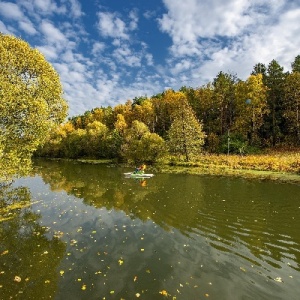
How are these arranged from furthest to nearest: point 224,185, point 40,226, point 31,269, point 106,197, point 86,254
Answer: point 224,185 < point 106,197 < point 40,226 < point 86,254 < point 31,269

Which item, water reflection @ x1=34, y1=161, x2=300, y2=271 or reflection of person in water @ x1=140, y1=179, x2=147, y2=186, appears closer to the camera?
water reflection @ x1=34, y1=161, x2=300, y2=271

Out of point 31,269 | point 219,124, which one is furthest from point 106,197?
point 219,124

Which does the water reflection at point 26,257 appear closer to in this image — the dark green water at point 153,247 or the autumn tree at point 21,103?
the dark green water at point 153,247

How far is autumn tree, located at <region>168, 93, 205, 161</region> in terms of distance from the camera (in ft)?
185

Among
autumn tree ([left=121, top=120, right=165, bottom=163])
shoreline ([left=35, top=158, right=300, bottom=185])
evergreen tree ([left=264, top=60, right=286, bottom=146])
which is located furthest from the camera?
evergreen tree ([left=264, top=60, right=286, bottom=146])

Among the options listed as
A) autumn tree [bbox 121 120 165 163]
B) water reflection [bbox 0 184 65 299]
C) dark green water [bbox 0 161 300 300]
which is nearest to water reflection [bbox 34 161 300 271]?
dark green water [bbox 0 161 300 300]

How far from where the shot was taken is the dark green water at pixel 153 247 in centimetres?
1128

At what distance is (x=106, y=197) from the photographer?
95.0 feet

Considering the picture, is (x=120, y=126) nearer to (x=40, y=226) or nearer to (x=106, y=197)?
(x=106, y=197)

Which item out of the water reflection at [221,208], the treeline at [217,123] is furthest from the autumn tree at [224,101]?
the water reflection at [221,208]

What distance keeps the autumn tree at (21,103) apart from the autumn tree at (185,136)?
30395mm

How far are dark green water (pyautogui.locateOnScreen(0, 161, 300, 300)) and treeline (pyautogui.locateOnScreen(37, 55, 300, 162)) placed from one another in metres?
29.9

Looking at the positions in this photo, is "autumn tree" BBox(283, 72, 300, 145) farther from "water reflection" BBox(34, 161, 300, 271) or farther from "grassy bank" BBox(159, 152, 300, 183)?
"water reflection" BBox(34, 161, 300, 271)

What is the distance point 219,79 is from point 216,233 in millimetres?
70984
